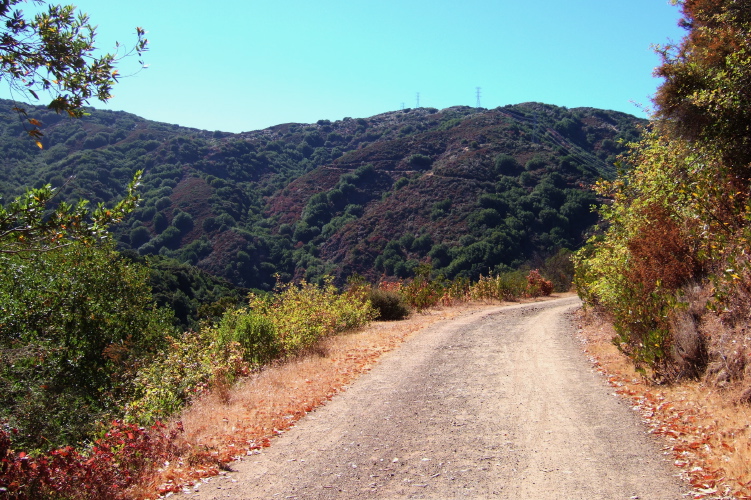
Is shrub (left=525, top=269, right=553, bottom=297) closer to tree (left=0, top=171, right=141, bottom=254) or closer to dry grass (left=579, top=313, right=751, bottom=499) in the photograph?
dry grass (left=579, top=313, right=751, bottom=499)

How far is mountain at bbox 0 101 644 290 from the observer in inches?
1845

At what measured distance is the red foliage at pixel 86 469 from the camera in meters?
4.21

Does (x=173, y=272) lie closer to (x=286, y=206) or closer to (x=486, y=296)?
(x=486, y=296)

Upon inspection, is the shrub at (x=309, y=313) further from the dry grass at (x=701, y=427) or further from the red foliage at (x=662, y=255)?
the red foliage at (x=662, y=255)

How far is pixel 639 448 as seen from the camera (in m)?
5.17

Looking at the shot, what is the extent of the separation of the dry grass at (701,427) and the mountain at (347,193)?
1292 inches

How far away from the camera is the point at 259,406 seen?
7211 millimetres

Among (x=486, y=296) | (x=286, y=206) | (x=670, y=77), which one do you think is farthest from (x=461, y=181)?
(x=670, y=77)

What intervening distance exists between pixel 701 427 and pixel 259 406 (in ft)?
17.8

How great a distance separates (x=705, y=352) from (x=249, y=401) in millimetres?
6369

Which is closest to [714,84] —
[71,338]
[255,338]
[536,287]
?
[255,338]

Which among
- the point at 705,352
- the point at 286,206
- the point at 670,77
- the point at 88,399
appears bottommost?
the point at 88,399

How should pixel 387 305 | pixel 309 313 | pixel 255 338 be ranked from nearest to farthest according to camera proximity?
pixel 255 338, pixel 309 313, pixel 387 305

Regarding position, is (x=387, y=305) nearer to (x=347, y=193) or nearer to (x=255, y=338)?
(x=255, y=338)
